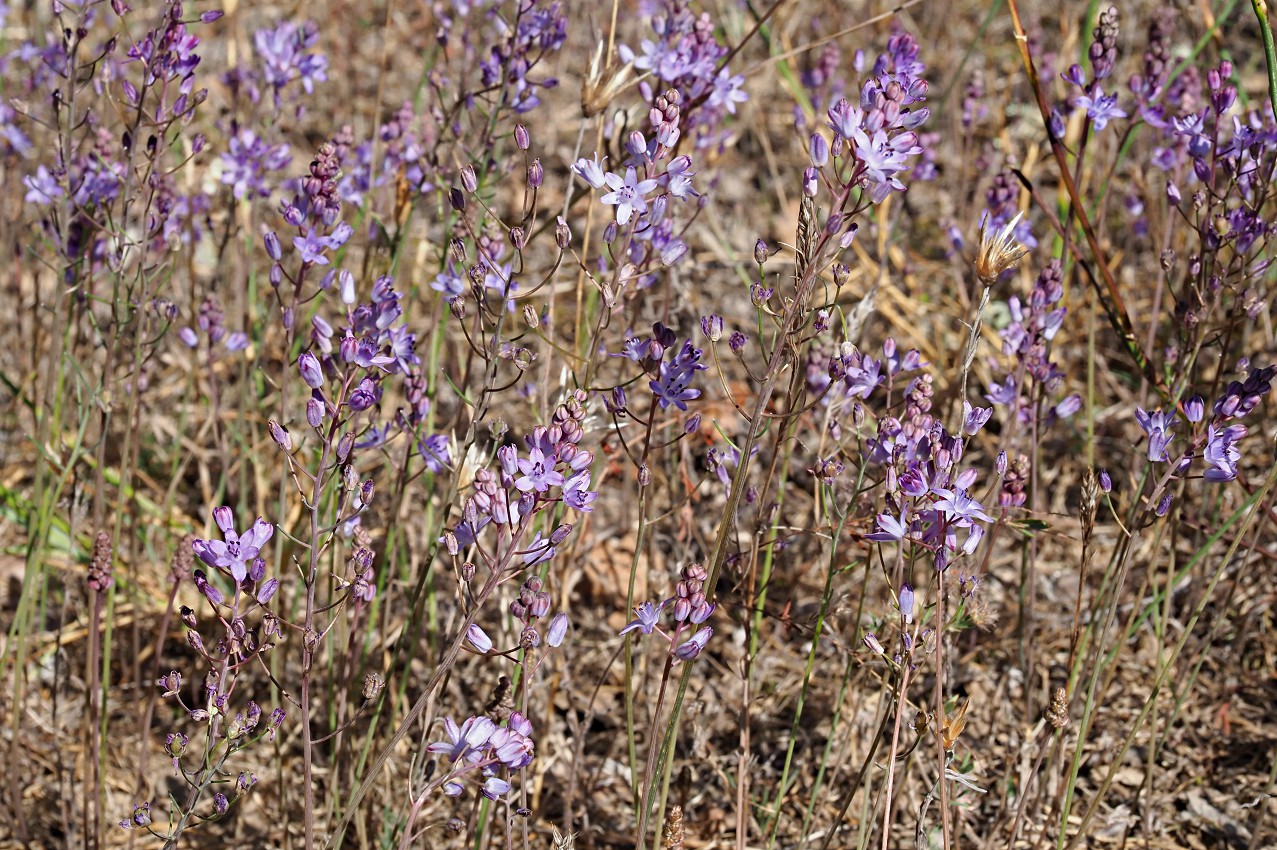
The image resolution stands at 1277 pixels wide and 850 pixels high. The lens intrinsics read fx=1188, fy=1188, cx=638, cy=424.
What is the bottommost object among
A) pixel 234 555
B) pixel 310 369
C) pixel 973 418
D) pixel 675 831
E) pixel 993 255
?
pixel 675 831

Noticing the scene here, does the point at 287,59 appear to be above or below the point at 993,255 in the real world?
above

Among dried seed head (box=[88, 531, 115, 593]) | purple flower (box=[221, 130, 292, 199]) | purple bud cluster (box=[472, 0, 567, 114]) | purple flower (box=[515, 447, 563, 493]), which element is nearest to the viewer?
purple flower (box=[515, 447, 563, 493])

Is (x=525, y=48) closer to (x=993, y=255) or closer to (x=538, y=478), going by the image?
(x=993, y=255)

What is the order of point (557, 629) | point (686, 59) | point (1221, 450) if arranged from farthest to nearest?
point (686, 59) < point (1221, 450) < point (557, 629)

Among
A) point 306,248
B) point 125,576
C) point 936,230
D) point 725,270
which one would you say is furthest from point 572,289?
point 306,248

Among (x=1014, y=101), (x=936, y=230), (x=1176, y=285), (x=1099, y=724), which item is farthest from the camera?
(x=1014, y=101)

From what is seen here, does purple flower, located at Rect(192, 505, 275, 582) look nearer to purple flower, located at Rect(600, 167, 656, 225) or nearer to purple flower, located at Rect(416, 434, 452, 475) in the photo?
purple flower, located at Rect(416, 434, 452, 475)

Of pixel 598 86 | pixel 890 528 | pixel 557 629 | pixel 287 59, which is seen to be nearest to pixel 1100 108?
pixel 598 86

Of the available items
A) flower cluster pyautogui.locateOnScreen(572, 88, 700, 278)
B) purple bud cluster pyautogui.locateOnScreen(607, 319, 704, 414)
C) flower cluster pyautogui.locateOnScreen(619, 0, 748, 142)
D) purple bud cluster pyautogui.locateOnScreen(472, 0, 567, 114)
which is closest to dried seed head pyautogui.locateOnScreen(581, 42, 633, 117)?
flower cluster pyautogui.locateOnScreen(619, 0, 748, 142)

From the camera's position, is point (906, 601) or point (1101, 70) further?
point (1101, 70)

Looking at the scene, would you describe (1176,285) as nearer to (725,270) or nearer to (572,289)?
(725,270)

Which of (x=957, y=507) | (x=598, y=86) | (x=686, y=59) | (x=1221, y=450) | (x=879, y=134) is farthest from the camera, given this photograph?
(x=686, y=59)
